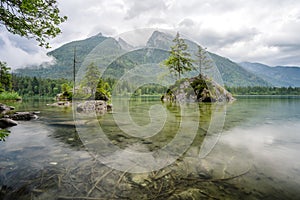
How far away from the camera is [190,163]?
3.98 meters

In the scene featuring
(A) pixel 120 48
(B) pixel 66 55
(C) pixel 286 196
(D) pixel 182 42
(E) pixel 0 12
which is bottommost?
(C) pixel 286 196

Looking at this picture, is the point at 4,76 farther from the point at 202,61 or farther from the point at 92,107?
the point at 202,61

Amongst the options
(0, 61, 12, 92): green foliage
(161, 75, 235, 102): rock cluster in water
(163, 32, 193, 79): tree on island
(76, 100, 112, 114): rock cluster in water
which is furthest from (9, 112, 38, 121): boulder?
(161, 75, 235, 102): rock cluster in water

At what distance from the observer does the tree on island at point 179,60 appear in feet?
100

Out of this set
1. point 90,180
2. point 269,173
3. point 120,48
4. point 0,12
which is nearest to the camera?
point 90,180

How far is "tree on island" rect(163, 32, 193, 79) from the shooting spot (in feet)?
100

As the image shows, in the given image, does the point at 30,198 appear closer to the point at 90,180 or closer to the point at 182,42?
the point at 90,180

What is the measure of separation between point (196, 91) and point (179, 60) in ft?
20.3

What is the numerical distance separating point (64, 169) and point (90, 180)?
Result: 0.82 meters

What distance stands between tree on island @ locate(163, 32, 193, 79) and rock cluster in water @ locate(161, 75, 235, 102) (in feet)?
6.64

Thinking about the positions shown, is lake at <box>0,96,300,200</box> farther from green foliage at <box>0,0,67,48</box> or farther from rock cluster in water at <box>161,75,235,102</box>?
rock cluster in water at <box>161,75,235,102</box>

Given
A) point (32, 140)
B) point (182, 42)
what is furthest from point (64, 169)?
point (182, 42)

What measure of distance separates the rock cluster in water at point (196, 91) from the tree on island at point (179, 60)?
2025 mm

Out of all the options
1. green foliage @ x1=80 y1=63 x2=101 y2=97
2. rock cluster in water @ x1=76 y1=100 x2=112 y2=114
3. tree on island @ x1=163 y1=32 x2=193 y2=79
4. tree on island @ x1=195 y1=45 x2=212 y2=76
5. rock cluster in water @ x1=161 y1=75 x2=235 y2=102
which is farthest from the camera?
green foliage @ x1=80 y1=63 x2=101 y2=97
